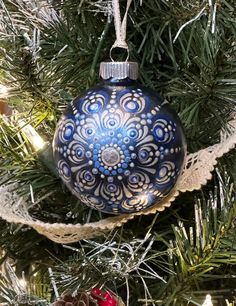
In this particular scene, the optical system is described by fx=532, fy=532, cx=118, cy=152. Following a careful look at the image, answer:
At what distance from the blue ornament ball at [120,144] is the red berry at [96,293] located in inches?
3.5

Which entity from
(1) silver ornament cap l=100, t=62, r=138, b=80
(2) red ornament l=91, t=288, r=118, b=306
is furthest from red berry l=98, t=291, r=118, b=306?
(1) silver ornament cap l=100, t=62, r=138, b=80

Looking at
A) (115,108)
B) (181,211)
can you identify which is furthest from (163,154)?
(181,211)

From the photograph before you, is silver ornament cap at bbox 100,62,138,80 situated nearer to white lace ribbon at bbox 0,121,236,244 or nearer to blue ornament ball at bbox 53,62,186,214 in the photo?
blue ornament ball at bbox 53,62,186,214

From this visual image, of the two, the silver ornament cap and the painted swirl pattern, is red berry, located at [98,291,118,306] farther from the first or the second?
the silver ornament cap

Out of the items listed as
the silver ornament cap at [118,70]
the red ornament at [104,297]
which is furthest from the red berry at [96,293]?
the silver ornament cap at [118,70]

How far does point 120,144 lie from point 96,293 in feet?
0.51

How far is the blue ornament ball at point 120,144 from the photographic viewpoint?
444mm

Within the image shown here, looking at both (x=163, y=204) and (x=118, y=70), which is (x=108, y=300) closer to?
(x=163, y=204)

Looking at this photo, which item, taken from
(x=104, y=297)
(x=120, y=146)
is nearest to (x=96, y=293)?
(x=104, y=297)

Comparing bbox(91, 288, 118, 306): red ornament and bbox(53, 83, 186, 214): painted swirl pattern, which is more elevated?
bbox(53, 83, 186, 214): painted swirl pattern

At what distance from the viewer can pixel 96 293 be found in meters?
0.51

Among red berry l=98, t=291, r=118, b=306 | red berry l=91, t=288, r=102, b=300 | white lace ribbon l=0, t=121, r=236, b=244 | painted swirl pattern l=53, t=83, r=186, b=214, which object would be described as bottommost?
red berry l=98, t=291, r=118, b=306

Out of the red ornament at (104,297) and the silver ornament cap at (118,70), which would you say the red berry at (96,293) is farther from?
the silver ornament cap at (118,70)

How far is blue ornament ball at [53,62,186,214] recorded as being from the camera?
44 cm
